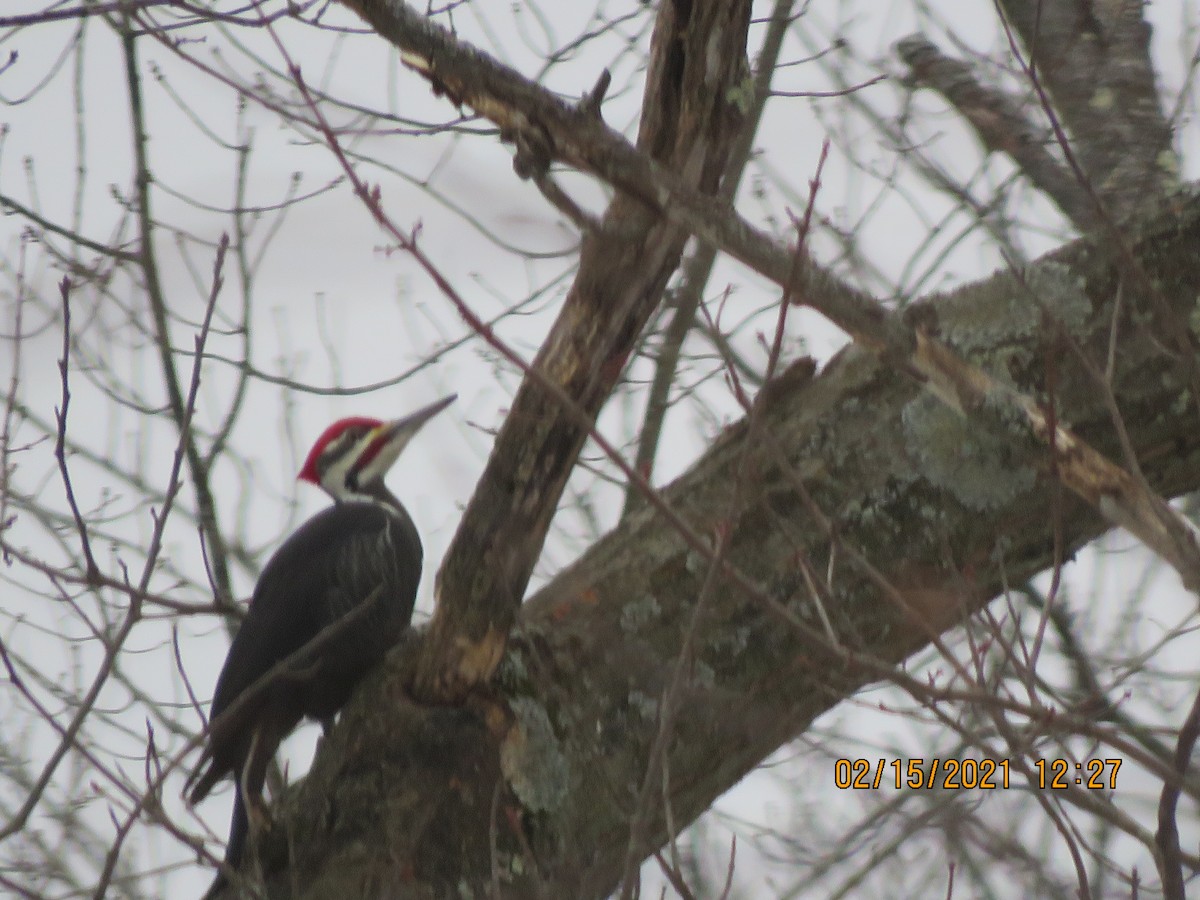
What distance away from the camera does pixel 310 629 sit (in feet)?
11.5

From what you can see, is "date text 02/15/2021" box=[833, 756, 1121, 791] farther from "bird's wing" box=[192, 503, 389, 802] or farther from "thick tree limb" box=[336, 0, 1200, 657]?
"bird's wing" box=[192, 503, 389, 802]

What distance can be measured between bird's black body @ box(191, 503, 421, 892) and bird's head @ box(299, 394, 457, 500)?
1.52ft

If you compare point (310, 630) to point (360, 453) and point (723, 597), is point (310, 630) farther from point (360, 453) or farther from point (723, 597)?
point (723, 597)

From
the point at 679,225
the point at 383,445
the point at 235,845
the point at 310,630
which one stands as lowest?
the point at 235,845

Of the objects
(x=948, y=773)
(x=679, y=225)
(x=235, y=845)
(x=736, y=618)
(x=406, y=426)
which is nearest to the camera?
(x=679, y=225)

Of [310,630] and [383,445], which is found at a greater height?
[383,445]

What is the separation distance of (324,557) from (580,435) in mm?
1526

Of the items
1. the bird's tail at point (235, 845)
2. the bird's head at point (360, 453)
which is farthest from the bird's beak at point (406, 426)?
the bird's tail at point (235, 845)

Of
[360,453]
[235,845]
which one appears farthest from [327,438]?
[235,845]

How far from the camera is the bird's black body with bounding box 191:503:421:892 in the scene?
10.6 feet

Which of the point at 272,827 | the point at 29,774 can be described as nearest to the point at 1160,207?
the point at 272,827

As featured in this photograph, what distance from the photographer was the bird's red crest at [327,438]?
4.44m

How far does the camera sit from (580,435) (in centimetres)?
234

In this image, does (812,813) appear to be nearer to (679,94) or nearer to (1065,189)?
(1065,189)
